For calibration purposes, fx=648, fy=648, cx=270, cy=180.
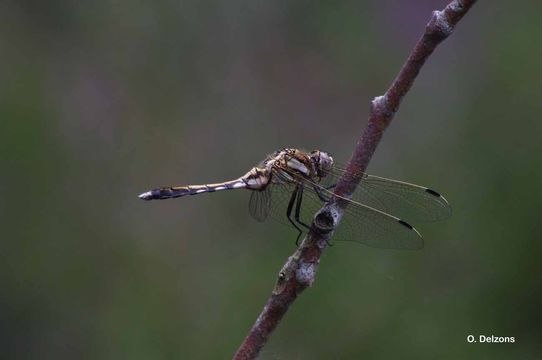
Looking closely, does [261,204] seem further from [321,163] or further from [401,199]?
[401,199]

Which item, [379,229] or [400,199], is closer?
[379,229]

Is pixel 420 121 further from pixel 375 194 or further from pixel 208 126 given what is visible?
pixel 375 194

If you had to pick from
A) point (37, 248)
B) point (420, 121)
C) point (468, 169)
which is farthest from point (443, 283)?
point (37, 248)

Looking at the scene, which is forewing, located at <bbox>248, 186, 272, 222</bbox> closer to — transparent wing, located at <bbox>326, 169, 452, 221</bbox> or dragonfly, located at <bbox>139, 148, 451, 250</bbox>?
dragonfly, located at <bbox>139, 148, 451, 250</bbox>

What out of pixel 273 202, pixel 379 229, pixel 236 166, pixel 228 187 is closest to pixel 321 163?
pixel 273 202

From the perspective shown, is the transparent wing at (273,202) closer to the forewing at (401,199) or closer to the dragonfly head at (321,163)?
the dragonfly head at (321,163)

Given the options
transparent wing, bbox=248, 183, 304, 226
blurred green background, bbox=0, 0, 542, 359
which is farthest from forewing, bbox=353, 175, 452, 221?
blurred green background, bbox=0, 0, 542, 359
